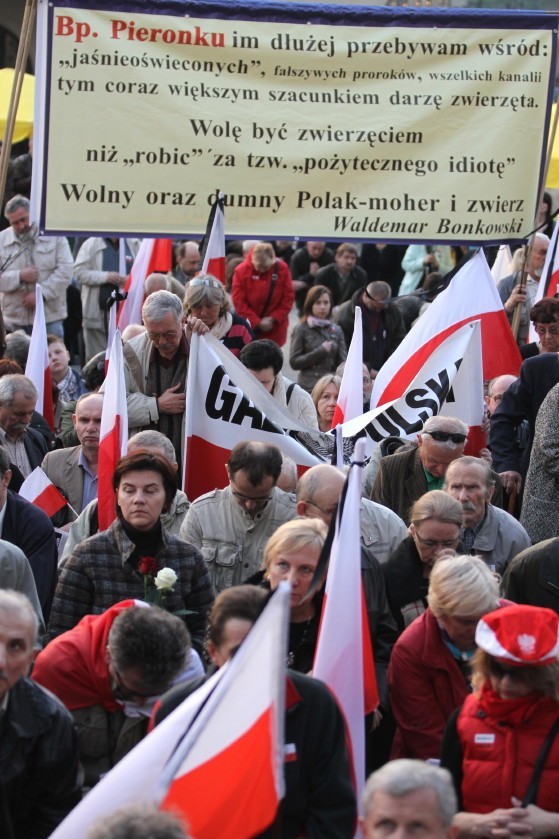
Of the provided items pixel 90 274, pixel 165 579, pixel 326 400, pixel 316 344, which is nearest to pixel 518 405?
pixel 326 400

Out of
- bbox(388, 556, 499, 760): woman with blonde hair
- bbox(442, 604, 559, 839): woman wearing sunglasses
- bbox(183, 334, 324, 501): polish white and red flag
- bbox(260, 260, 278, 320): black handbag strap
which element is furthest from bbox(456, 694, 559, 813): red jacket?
bbox(260, 260, 278, 320): black handbag strap

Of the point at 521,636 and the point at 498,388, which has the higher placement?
the point at 498,388

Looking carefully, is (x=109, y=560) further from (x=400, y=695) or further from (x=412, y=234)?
(x=412, y=234)

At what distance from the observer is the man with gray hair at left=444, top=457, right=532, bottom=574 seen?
667 cm

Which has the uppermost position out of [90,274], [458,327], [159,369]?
[90,274]

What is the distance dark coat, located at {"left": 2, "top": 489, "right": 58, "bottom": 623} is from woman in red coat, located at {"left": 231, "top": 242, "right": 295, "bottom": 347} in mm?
7275

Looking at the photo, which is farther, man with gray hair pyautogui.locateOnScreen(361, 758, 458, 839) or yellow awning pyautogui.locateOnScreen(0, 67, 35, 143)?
yellow awning pyautogui.locateOnScreen(0, 67, 35, 143)

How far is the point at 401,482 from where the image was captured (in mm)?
7434

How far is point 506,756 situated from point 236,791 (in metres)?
0.99

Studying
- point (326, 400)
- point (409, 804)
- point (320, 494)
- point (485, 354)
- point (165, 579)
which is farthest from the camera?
point (326, 400)

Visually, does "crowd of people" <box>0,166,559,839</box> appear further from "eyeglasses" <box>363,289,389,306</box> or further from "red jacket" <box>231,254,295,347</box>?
"red jacket" <box>231,254,295,347</box>

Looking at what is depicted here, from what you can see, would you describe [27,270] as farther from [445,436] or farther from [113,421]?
[445,436]

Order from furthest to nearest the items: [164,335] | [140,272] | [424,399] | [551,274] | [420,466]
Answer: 1. [140,272]
2. [551,274]
3. [424,399]
4. [164,335]
5. [420,466]

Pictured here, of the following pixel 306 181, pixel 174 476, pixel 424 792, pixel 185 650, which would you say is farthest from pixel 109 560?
pixel 306 181
